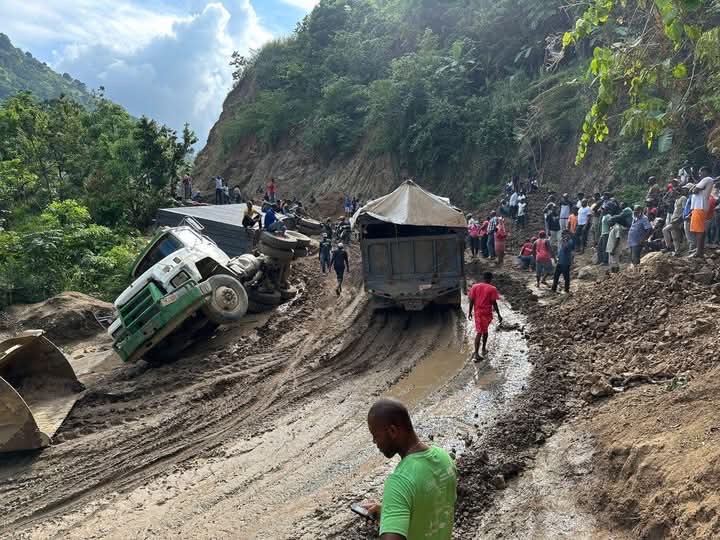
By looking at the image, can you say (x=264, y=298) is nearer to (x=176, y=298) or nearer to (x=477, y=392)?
(x=176, y=298)

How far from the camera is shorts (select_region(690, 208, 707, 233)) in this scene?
10586 millimetres

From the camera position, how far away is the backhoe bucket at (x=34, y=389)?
7.20m

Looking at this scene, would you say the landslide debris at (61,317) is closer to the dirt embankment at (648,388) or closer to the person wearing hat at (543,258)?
the dirt embankment at (648,388)

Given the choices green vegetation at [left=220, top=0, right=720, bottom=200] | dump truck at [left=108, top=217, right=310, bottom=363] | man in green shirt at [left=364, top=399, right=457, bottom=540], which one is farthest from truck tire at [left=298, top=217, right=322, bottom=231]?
man in green shirt at [left=364, top=399, right=457, bottom=540]

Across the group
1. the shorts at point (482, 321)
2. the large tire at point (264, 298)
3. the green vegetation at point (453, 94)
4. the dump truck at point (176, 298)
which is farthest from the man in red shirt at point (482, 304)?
the large tire at point (264, 298)

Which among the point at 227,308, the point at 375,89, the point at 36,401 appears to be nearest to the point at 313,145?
the point at 375,89

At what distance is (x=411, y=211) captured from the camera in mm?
12461

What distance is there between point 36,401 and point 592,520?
25.9ft

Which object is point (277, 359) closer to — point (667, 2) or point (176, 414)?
point (176, 414)

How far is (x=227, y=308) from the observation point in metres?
11.3

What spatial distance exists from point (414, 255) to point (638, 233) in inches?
190

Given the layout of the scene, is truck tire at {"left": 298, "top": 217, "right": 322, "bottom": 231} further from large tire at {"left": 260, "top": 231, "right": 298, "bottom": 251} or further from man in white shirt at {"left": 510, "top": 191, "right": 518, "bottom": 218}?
large tire at {"left": 260, "top": 231, "right": 298, "bottom": 251}

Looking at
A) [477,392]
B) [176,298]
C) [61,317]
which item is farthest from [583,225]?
[61,317]

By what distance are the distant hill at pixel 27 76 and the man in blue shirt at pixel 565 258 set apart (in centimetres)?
10809
